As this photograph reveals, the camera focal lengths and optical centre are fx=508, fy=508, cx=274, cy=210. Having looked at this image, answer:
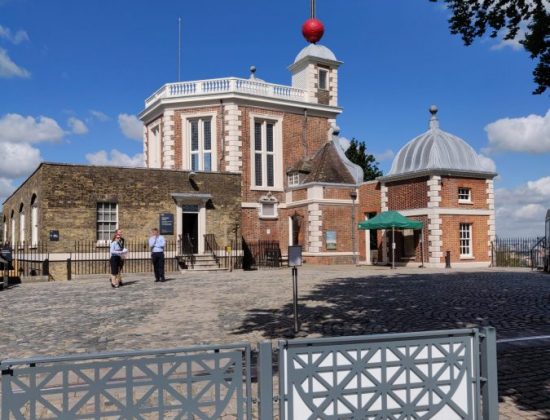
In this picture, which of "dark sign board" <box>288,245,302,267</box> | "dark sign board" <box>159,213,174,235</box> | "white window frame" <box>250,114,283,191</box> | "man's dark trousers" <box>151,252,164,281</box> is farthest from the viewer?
"white window frame" <box>250,114,283,191</box>

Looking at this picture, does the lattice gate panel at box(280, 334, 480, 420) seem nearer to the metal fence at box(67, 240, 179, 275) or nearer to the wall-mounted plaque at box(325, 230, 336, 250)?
the metal fence at box(67, 240, 179, 275)

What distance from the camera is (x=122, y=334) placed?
842cm

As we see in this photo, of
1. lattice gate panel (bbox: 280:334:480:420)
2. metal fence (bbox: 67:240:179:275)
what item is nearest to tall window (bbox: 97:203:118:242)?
metal fence (bbox: 67:240:179:275)

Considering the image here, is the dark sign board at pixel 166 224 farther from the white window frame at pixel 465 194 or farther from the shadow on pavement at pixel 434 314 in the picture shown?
the white window frame at pixel 465 194

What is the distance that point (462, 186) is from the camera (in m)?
25.9

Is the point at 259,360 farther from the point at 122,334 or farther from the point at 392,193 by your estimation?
the point at 392,193

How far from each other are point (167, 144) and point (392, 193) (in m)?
13.3

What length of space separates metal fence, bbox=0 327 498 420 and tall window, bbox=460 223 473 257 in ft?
76.7

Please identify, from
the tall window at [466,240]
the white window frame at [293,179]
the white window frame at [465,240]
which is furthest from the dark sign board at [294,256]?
the white window frame at [293,179]

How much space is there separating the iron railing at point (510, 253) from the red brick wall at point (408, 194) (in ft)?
15.2

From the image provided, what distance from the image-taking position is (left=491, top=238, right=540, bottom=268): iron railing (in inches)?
1031

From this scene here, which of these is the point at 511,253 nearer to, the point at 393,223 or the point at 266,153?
the point at 393,223

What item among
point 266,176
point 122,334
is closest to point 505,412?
point 122,334

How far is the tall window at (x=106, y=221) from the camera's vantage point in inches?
920
